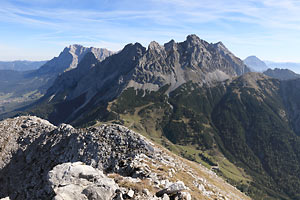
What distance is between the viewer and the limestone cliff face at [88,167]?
29297 millimetres

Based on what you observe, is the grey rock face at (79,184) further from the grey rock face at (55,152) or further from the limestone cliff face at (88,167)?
the grey rock face at (55,152)

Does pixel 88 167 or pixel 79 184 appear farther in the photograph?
pixel 88 167

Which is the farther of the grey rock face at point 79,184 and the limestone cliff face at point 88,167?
the limestone cliff face at point 88,167

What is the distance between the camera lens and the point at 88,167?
34188 millimetres

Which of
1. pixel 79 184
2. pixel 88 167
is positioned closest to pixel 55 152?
pixel 88 167

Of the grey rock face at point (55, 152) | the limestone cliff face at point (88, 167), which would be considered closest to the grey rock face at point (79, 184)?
the limestone cliff face at point (88, 167)

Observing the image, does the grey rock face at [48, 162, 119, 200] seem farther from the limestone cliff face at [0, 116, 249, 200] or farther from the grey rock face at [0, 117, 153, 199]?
the grey rock face at [0, 117, 153, 199]

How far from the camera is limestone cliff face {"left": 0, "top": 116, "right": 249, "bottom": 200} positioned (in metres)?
29.3

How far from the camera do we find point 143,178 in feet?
120

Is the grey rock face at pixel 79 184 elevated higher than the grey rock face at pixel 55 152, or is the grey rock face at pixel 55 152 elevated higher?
the grey rock face at pixel 79 184

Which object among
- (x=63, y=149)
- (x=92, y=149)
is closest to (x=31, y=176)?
(x=63, y=149)

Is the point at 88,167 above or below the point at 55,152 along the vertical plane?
above

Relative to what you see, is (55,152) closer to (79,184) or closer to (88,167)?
(88,167)

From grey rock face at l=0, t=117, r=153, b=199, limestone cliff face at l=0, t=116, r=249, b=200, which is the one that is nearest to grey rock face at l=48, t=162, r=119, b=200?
limestone cliff face at l=0, t=116, r=249, b=200
